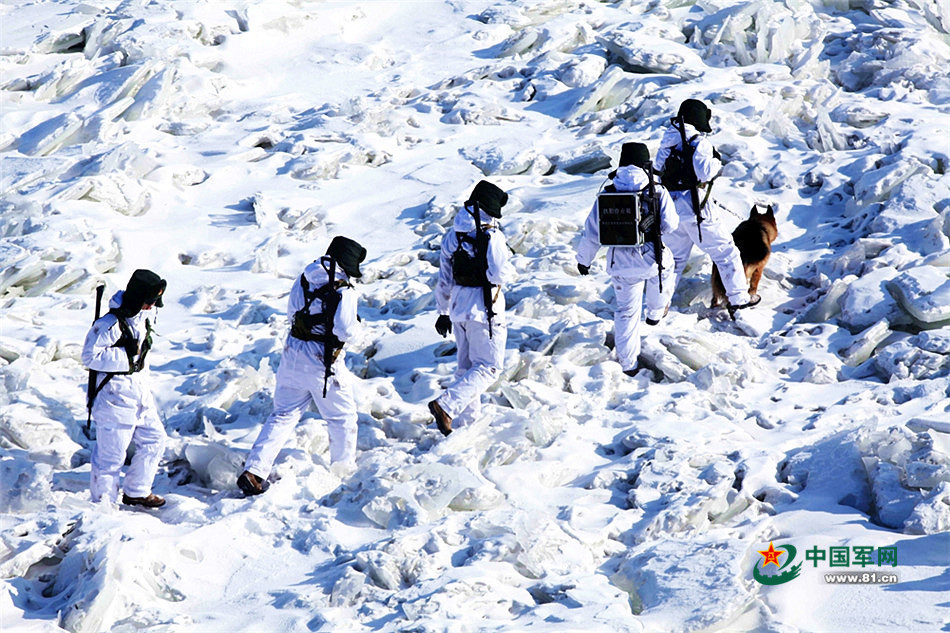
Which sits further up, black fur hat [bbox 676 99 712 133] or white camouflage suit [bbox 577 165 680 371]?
black fur hat [bbox 676 99 712 133]

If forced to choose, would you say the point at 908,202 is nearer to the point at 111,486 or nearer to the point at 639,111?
the point at 639,111

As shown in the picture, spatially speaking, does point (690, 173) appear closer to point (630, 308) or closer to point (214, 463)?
point (630, 308)

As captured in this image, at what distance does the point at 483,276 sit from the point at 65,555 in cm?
341

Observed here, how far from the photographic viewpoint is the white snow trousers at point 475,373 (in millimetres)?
7988

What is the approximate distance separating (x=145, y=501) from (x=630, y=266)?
4.13 m

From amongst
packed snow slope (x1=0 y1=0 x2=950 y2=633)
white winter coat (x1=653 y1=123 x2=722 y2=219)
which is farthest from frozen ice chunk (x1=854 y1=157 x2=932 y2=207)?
white winter coat (x1=653 y1=123 x2=722 y2=219)

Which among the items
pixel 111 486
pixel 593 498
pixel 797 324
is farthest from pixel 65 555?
pixel 797 324

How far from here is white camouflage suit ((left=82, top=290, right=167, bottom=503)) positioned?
7.05 meters

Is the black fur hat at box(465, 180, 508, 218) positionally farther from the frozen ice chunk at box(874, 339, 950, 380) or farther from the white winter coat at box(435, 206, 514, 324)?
the frozen ice chunk at box(874, 339, 950, 380)

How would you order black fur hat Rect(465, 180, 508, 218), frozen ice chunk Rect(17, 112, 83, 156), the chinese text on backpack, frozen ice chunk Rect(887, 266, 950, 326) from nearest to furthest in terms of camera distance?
black fur hat Rect(465, 180, 508, 218) → the chinese text on backpack → frozen ice chunk Rect(887, 266, 950, 326) → frozen ice chunk Rect(17, 112, 83, 156)

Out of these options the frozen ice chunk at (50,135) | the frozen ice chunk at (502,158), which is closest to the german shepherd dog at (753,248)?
the frozen ice chunk at (502,158)

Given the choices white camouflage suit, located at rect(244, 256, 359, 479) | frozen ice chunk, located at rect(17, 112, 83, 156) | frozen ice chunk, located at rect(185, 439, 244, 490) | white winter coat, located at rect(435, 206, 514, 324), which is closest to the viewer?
white camouflage suit, located at rect(244, 256, 359, 479)

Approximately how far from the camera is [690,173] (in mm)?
9102

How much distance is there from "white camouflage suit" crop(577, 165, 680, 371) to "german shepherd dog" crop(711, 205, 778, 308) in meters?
0.93
